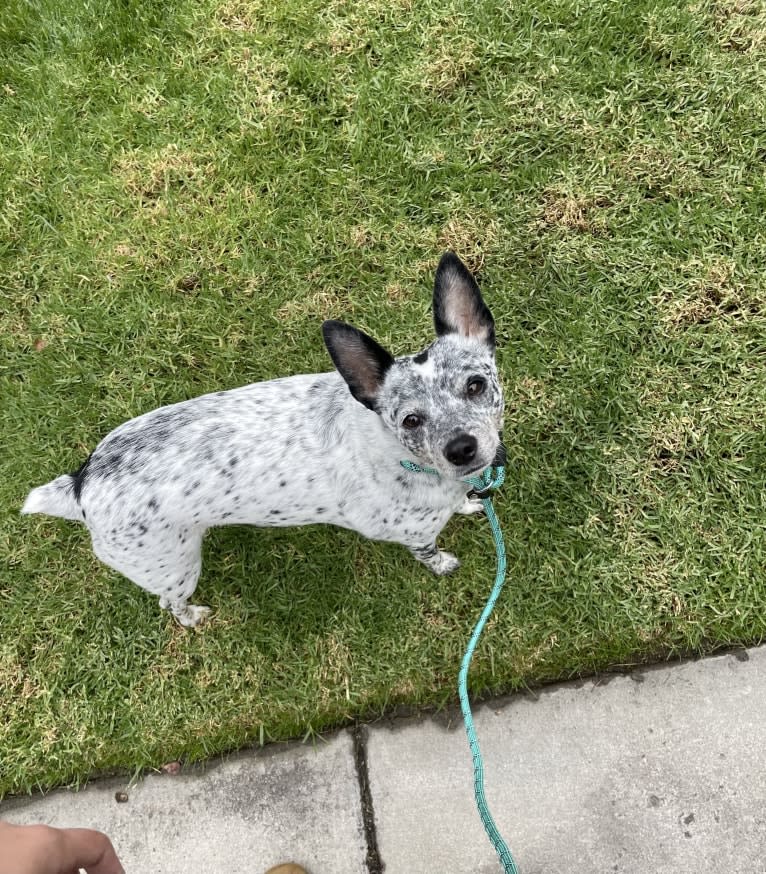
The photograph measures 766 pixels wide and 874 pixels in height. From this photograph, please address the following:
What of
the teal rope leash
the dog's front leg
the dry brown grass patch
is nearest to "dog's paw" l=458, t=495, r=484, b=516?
the dog's front leg

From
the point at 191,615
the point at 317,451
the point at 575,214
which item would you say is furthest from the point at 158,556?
the point at 575,214

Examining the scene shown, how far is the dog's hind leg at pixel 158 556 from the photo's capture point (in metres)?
2.83

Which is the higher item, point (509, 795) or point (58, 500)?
point (58, 500)

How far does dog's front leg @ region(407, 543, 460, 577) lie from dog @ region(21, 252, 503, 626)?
1.59ft

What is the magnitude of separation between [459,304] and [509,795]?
2641 mm

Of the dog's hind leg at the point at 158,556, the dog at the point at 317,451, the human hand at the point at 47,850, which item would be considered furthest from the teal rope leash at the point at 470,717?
the human hand at the point at 47,850

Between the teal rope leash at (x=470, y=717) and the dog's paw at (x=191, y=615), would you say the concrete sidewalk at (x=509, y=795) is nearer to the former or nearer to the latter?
the teal rope leash at (x=470, y=717)

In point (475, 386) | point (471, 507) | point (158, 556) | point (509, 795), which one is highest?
point (475, 386)

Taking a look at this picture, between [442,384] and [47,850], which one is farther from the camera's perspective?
[442,384]

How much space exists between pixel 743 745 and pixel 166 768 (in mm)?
3251

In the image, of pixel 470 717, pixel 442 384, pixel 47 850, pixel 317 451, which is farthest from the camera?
pixel 470 717

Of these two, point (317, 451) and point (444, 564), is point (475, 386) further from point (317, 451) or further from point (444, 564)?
point (444, 564)

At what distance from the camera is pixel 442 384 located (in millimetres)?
2572

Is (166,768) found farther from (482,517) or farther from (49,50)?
(49,50)
